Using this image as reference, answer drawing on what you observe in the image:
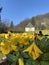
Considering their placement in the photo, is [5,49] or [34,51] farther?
[5,49]

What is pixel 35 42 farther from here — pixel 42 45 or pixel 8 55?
pixel 8 55

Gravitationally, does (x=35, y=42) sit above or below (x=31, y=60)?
above

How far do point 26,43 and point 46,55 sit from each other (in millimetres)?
197

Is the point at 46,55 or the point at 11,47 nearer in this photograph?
the point at 46,55

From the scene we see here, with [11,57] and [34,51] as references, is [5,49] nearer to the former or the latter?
[11,57]

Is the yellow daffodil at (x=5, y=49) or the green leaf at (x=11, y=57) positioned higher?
the yellow daffodil at (x=5, y=49)

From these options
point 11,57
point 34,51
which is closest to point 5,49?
point 11,57

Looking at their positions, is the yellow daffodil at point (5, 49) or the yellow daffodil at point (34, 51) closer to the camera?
the yellow daffodil at point (34, 51)

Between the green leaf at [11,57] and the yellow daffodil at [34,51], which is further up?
the yellow daffodil at [34,51]

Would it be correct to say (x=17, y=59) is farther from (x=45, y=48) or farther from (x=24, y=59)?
(x=45, y=48)

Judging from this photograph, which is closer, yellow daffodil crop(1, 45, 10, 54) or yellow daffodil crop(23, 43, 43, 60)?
yellow daffodil crop(23, 43, 43, 60)

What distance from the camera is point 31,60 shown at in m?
1.45

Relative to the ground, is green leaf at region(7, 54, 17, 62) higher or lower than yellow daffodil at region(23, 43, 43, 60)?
lower

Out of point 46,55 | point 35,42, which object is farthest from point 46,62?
point 35,42
